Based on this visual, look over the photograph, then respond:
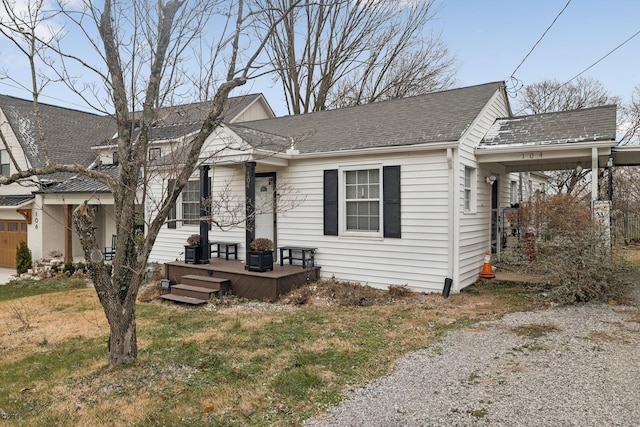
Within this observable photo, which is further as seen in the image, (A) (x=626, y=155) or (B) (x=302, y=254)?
(B) (x=302, y=254)

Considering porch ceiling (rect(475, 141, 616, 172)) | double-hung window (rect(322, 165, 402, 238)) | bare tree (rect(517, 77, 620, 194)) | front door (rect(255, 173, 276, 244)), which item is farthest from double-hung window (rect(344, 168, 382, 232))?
bare tree (rect(517, 77, 620, 194))

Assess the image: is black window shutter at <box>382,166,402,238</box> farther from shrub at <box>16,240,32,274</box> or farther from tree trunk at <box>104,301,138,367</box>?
shrub at <box>16,240,32,274</box>

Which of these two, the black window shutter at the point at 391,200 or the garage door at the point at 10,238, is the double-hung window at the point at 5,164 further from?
the black window shutter at the point at 391,200

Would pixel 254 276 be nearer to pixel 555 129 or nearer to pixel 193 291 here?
pixel 193 291

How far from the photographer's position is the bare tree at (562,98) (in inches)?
859

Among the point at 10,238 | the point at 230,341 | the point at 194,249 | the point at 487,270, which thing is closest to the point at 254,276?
the point at 194,249

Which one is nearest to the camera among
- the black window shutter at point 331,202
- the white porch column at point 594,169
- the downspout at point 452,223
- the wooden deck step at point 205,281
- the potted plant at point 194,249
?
the white porch column at point 594,169

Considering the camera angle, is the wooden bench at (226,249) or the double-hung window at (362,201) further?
the wooden bench at (226,249)

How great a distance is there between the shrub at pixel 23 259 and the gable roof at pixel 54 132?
3.48 meters

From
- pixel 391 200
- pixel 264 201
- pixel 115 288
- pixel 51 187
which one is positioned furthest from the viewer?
pixel 51 187

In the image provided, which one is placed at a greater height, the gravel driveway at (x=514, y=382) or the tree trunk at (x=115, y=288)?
the tree trunk at (x=115, y=288)

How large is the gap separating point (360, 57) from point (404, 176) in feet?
40.6

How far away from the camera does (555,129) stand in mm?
8578

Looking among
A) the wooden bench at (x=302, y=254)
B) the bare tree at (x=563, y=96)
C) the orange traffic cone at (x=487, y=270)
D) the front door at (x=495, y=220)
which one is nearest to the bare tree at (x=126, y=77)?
the wooden bench at (x=302, y=254)
